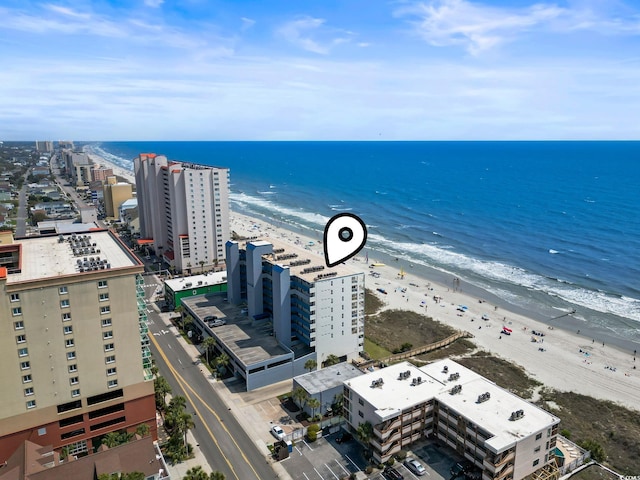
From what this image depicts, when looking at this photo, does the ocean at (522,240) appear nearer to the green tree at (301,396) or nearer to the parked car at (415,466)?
the parked car at (415,466)

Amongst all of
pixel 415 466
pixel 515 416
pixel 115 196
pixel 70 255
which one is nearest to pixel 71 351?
pixel 70 255

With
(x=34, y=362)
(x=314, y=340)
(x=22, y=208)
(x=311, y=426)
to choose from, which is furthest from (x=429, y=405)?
(x=22, y=208)

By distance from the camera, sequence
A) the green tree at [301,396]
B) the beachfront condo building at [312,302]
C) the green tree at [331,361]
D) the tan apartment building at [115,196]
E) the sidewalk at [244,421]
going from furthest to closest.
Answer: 1. the tan apartment building at [115,196]
2. the green tree at [331,361]
3. the beachfront condo building at [312,302]
4. the green tree at [301,396]
5. the sidewalk at [244,421]

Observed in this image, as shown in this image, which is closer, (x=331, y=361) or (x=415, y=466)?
(x=415, y=466)

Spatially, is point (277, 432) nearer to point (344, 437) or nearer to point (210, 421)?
point (344, 437)

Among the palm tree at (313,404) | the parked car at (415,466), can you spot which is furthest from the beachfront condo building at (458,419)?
the palm tree at (313,404)
